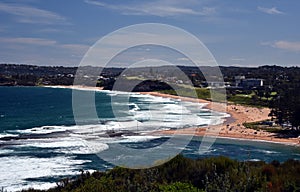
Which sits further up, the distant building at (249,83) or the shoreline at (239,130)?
the distant building at (249,83)

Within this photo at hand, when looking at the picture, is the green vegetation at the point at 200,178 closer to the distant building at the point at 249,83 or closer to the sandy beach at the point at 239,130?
the sandy beach at the point at 239,130

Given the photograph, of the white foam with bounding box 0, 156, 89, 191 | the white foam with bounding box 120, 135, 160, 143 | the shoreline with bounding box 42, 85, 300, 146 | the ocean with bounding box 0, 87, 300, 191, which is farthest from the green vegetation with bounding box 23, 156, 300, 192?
the shoreline with bounding box 42, 85, 300, 146

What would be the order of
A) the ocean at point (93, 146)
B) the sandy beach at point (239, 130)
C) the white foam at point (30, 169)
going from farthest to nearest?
the sandy beach at point (239, 130), the ocean at point (93, 146), the white foam at point (30, 169)

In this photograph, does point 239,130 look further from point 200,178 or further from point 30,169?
point 200,178

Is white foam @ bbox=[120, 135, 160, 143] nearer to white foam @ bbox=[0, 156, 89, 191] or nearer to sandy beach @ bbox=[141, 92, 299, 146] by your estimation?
sandy beach @ bbox=[141, 92, 299, 146]

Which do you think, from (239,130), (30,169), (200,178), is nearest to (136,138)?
(239,130)

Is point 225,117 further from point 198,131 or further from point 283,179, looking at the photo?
point 283,179

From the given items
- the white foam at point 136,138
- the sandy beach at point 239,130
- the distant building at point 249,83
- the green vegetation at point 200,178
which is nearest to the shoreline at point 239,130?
the sandy beach at point 239,130

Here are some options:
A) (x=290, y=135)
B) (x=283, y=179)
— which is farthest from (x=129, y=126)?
(x=283, y=179)
